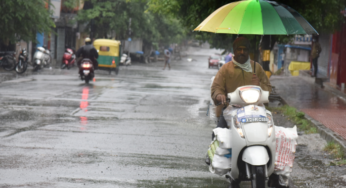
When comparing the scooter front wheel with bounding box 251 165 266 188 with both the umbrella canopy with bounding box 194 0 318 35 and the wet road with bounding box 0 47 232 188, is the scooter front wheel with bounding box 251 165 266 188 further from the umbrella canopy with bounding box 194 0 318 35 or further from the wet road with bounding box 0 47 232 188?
the umbrella canopy with bounding box 194 0 318 35

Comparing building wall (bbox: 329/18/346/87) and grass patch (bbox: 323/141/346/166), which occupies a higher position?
building wall (bbox: 329/18/346/87)

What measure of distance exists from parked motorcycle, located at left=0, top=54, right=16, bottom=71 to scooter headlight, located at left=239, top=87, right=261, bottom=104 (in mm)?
20185

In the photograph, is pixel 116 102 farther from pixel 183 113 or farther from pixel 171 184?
pixel 171 184

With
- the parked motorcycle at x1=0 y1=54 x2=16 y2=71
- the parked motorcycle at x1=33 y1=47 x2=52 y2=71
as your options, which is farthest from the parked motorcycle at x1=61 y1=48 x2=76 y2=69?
the parked motorcycle at x1=0 y1=54 x2=16 y2=71

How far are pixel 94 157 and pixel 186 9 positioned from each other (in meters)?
9.51

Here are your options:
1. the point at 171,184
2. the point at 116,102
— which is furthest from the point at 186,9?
the point at 171,184

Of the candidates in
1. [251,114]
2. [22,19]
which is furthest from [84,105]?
[22,19]

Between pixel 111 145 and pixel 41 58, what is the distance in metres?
20.1

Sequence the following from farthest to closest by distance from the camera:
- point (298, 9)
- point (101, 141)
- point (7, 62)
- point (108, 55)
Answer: point (108, 55), point (7, 62), point (298, 9), point (101, 141)

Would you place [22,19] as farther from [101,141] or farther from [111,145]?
[111,145]

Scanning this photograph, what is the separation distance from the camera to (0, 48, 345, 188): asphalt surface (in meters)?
5.94

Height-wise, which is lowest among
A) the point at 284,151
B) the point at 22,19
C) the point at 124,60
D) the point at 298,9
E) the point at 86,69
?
the point at 124,60

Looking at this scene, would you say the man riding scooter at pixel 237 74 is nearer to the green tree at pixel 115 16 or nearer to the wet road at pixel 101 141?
the wet road at pixel 101 141

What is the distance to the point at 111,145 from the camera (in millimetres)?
7832
